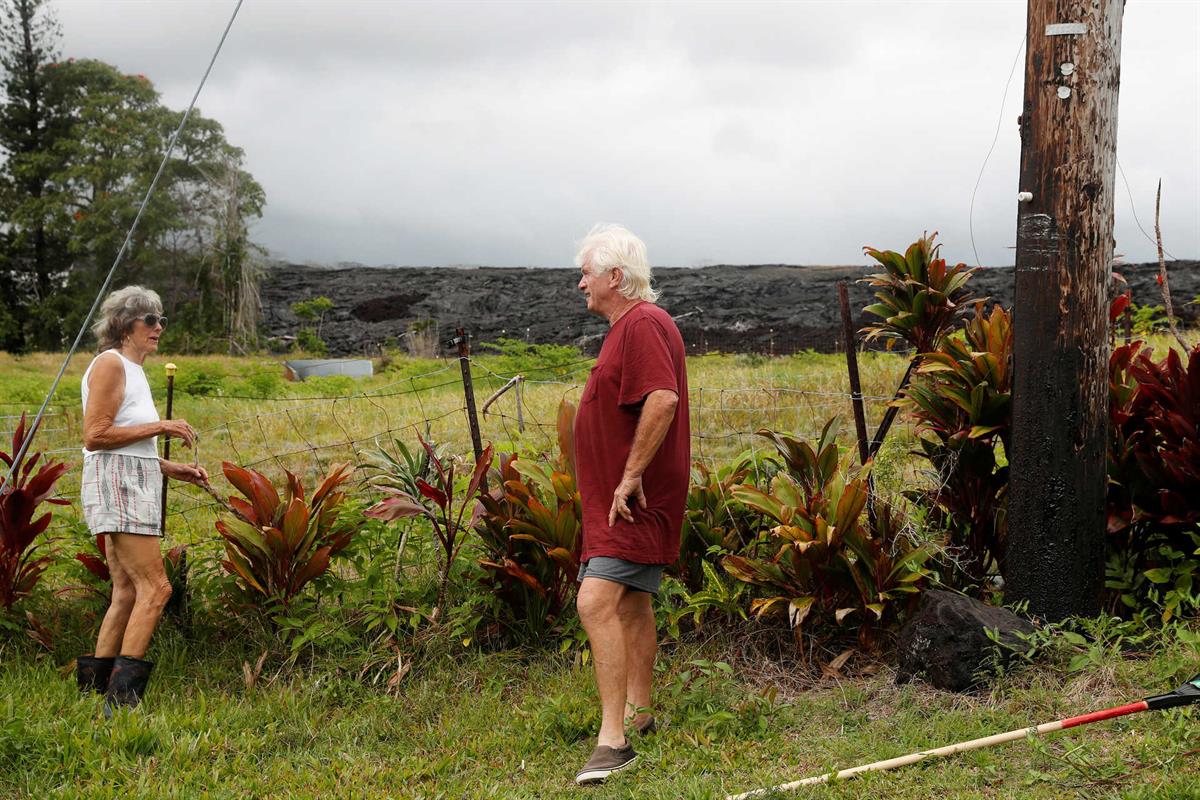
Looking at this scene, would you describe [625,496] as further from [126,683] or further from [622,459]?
[126,683]

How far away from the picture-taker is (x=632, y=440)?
3777 millimetres

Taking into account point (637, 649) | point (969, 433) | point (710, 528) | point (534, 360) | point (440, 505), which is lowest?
point (637, 649)

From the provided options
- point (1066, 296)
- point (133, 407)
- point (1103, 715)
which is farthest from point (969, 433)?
point (133, 407)

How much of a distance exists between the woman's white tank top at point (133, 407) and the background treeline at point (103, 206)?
102 feet

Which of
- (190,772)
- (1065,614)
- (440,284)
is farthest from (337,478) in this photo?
(440,284)

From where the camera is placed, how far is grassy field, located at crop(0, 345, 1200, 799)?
3.55 metres

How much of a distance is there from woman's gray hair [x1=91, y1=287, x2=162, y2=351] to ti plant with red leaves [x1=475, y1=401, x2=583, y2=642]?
1.72 metres

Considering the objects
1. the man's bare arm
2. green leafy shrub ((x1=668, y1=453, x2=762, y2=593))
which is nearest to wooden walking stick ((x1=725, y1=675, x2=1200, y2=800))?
the man's bare arm

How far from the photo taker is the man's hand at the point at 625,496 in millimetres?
3666

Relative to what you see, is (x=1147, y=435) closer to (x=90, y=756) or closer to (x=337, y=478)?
(x=337, y=478)

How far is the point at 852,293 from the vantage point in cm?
3456

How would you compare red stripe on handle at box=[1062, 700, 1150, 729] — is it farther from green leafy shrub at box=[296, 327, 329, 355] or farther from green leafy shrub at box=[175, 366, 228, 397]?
green leafy shrub at box=[296, 327, 329, 355]

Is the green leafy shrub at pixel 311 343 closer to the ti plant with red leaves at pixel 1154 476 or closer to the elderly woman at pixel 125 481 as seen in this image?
the elderly woman at pixel 125 481

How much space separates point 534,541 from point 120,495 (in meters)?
1.79
